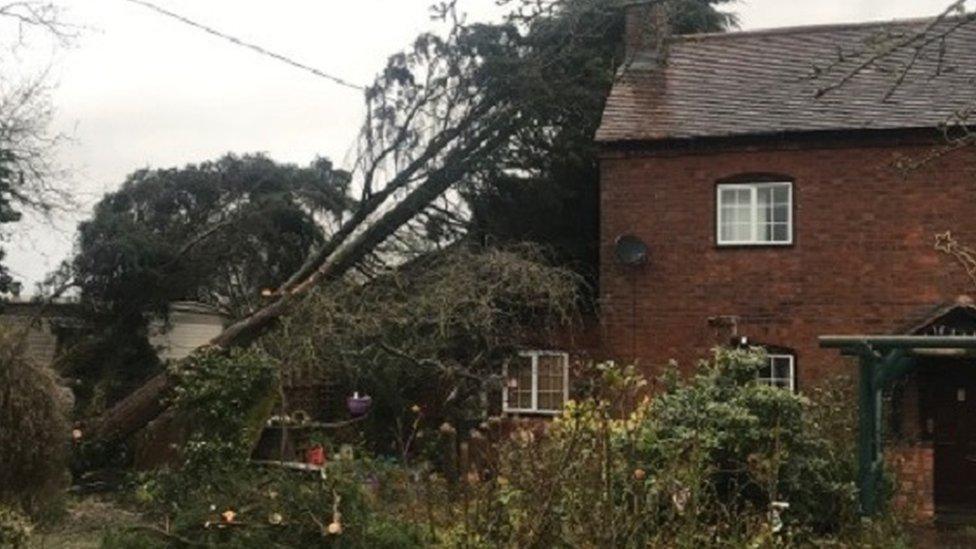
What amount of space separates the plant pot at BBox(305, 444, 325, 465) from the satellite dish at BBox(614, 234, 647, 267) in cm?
627

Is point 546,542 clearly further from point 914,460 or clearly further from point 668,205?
point 668,205

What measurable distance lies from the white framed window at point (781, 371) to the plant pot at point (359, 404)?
6468 millimetres

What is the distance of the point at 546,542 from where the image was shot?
260 inches

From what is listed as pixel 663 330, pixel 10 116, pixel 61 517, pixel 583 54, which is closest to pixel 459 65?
pixel 583 54

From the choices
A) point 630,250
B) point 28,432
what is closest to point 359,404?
point 630,250

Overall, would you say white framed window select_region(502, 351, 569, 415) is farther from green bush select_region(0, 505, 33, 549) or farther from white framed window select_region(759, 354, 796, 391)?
green bush select_region(0, 505, 33, 549)

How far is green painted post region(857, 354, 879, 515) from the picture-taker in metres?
10.3

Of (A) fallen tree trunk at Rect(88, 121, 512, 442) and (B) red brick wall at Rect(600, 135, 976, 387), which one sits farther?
(B) red brick wall at Rect(600, 135, 976, 387)

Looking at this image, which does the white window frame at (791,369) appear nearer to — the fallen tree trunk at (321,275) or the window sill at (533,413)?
the window sill at (533,413)

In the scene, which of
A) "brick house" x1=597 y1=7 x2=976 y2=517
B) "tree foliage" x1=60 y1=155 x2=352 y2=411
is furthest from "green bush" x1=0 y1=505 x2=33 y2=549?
"brick house" x1=597 y1=7 x2=976 y2=517

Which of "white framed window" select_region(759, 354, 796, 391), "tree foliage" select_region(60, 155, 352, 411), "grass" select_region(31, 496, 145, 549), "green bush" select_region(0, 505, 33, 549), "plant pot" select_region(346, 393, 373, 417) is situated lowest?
"grass" select_region(31, 496, 145, 549)

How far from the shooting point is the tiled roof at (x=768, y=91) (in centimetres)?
1662

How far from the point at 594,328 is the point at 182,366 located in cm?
783

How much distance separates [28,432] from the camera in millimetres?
9625
